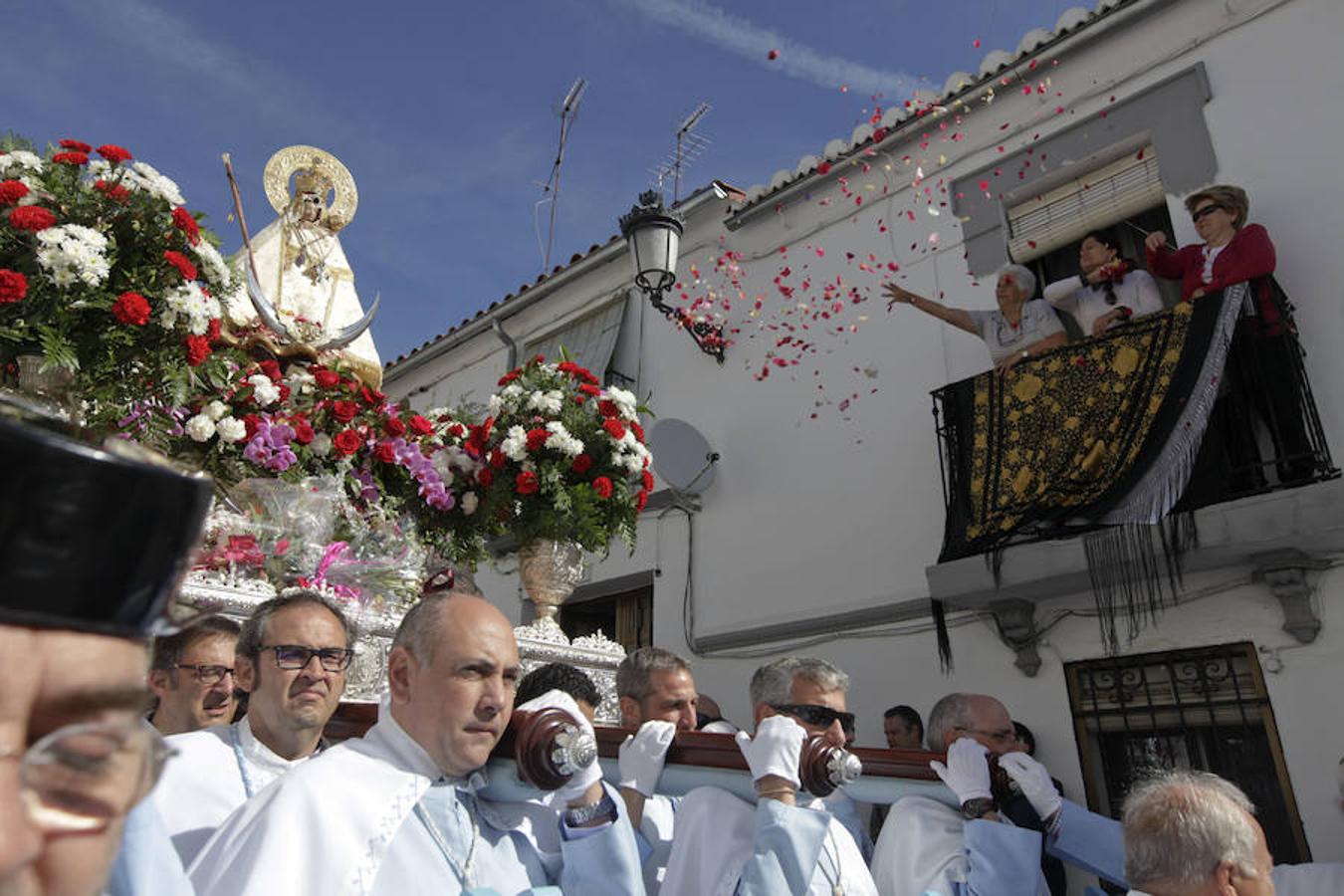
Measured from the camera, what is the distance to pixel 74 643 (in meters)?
0.52

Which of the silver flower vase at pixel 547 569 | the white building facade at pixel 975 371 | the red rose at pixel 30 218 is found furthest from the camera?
the white building facade at pixel 975 371

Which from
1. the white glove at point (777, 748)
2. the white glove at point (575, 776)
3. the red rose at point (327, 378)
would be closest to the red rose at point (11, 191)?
the red rose at point (327, 378)

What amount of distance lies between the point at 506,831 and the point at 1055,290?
6.15 m

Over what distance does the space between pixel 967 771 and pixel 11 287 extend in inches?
120

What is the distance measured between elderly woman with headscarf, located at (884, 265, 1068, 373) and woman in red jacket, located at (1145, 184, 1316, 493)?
1.01 m

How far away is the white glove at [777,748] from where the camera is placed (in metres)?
2.32

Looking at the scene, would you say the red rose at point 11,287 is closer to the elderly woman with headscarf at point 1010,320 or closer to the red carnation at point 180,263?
the red carnation at point 180,263

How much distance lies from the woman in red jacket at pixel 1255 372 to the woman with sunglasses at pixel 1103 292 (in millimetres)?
454

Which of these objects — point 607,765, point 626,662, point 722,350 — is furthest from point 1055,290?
point 607,765

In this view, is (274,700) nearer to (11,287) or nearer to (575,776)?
(575,776)

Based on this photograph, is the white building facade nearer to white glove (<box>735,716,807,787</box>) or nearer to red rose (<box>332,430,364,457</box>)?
white glove (<box>735,716,807,787</box>)

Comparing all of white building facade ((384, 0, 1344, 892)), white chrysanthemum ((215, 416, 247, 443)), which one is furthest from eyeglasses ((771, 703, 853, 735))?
white building facade ((384, 0, 1344, 892))

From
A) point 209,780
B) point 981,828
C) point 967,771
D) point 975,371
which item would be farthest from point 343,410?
point 975,371

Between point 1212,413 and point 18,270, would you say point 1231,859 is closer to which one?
point 18,270
